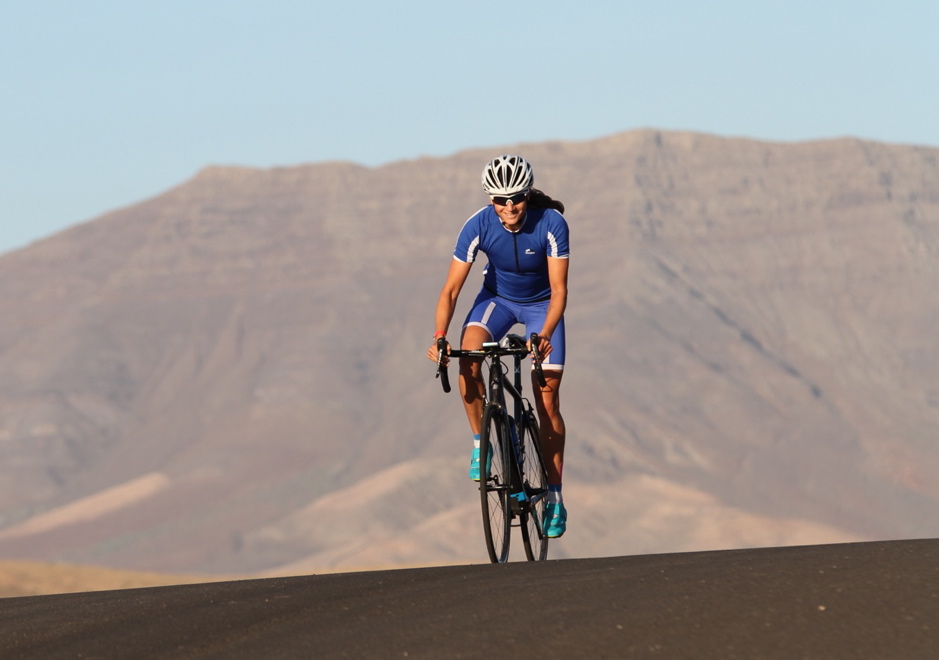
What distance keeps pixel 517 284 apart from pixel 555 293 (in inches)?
14.6

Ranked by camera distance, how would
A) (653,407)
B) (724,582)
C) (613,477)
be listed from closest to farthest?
(724,582) → (613,477) → (653,407)

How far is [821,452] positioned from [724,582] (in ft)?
565

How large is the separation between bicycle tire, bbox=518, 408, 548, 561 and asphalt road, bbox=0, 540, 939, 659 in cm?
154

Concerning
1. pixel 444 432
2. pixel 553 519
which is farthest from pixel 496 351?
pixel 444 432

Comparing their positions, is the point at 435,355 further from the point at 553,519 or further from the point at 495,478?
the point at 553,519

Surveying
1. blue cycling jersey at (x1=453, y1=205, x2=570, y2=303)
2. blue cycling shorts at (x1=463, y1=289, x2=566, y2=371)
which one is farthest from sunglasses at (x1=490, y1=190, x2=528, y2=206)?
blue cycling shorts at (x1=463, y1=289, x2=566, y2=371)

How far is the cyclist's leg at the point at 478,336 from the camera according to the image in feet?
33.9

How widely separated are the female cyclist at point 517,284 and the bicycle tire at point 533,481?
0.21ft

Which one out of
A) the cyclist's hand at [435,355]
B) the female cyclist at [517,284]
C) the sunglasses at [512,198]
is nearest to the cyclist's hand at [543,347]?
the female cyclist at [517,284]

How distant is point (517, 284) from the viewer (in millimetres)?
10547

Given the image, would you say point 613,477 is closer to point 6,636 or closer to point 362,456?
point 362,456

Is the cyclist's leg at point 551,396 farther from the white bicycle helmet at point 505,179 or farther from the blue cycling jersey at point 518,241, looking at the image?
the white bicycle helmet at point 505,179

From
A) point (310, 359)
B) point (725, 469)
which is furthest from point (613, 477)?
point (310, 359)

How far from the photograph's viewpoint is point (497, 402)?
10.1m
